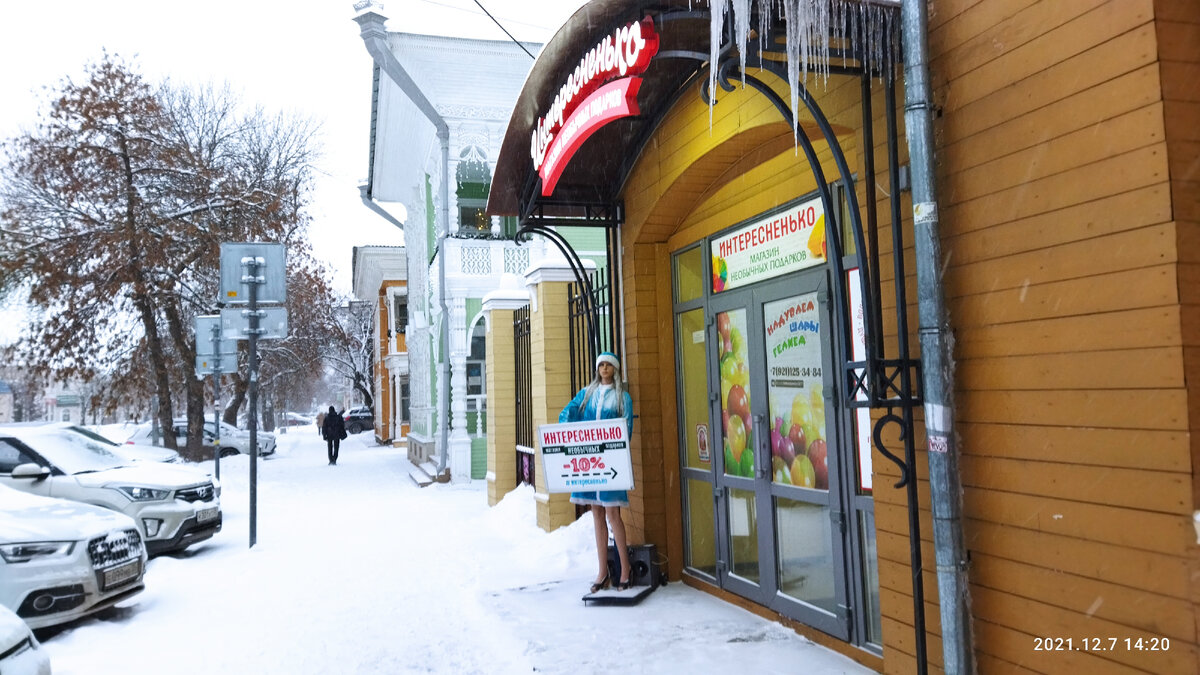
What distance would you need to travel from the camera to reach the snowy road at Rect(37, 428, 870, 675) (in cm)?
489

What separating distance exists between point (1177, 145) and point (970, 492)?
57.2 inches

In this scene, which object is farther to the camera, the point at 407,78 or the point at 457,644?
the point at 407,78

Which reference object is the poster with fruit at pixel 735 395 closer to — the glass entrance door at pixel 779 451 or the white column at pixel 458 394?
the glass entrance door at pixel 779 451

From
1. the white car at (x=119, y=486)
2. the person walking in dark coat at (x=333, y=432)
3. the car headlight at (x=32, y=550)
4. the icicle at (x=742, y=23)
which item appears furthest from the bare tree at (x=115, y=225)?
the icicle at (x=742, y=23)

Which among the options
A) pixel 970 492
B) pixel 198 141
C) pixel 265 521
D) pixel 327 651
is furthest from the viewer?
pixel 198 141

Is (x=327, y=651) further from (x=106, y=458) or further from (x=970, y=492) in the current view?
(x=106, y=458)

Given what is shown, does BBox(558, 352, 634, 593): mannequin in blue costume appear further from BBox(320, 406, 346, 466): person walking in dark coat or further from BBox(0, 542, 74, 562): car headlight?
BBox(320, 406, 346, 466): person walking in dark coat

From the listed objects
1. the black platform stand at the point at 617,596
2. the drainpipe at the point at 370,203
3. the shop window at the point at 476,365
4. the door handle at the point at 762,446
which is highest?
the drainpipe at the point at 370,203

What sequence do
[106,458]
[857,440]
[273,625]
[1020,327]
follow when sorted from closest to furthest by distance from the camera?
1. [1020,327]
2. [857,440]
3. [273,625]
4. [106,458]

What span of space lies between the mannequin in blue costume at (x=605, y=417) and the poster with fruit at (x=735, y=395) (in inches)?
27.0

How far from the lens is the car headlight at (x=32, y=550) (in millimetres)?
5477

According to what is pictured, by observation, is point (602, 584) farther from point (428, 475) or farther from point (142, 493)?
point (428, 475)

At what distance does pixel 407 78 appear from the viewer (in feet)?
51.7

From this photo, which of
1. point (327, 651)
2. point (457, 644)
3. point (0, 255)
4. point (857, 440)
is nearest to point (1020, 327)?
point (857, 440)
